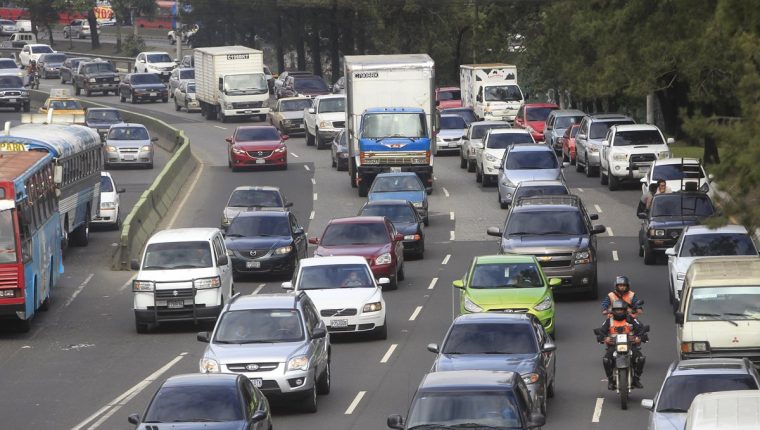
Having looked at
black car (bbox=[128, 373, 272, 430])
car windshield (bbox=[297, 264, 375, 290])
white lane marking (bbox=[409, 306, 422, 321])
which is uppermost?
black car (bbox=[128, 373, 272, 430])

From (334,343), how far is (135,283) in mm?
4267

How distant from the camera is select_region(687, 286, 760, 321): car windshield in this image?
73.9 feet

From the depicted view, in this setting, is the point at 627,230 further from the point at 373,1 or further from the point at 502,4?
the point at 373,1

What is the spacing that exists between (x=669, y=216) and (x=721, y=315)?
40.5 feet

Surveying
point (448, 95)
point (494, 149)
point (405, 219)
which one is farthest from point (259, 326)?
point (448, 95)

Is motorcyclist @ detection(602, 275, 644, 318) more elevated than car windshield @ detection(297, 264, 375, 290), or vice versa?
motorcyclist @ detection(602, 275, 644, 318)

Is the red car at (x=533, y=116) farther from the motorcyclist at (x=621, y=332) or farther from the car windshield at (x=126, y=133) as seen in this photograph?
the motorcyclist at (x=621, y=332)

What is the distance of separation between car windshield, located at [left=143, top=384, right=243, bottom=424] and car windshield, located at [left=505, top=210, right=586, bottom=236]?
50.6 ft

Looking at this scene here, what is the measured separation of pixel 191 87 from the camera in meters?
83.0

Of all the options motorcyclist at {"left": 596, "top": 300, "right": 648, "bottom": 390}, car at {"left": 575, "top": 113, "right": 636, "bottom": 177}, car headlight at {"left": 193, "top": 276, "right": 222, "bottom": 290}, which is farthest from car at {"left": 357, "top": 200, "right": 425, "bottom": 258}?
motorcyclist at {"left": 596, "top": 300, "right": 648, "bottom": 390}

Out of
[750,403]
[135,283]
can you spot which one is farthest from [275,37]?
[750,403]

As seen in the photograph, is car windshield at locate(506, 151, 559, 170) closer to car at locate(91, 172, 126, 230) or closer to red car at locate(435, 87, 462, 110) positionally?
car at locate(91, 172, 126, 230)

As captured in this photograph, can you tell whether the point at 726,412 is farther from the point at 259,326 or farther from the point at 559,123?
the point at 559,123

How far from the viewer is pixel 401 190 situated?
42.7 m
